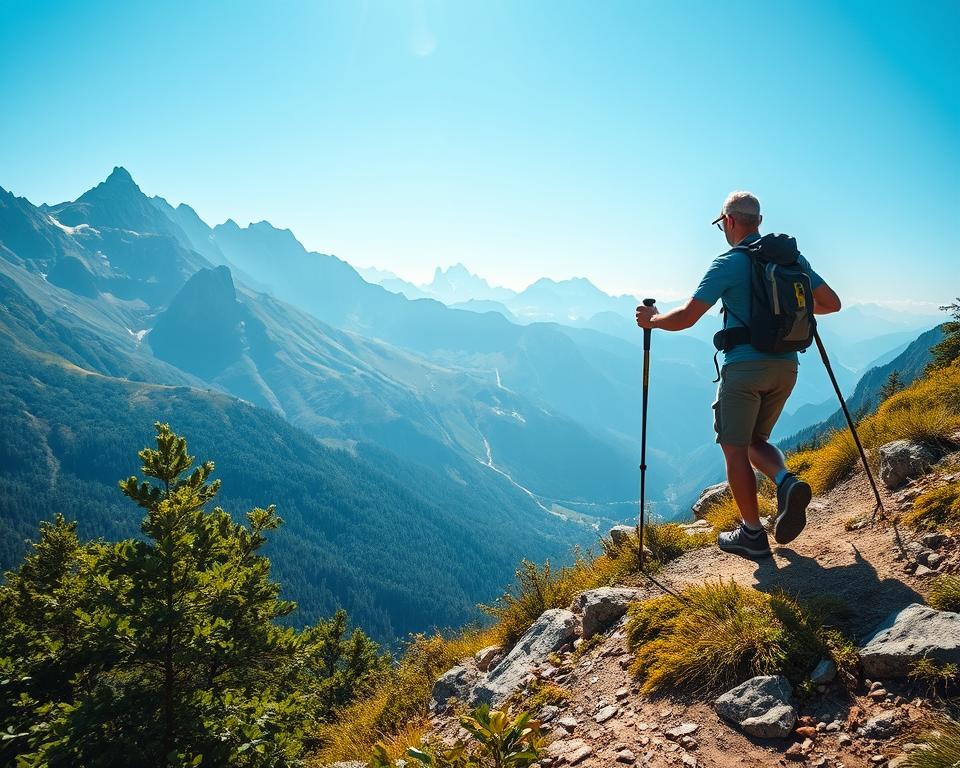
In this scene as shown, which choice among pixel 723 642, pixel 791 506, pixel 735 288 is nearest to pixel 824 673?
pixel 723 642

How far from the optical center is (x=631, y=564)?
23.8ft

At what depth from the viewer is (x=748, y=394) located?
19.0 ft

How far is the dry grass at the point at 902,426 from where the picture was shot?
7.33 meters

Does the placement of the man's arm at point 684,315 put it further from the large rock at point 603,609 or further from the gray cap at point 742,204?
the large rock at point 603,609

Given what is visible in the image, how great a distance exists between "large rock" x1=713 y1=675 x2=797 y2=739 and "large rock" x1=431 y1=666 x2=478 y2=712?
370 cm

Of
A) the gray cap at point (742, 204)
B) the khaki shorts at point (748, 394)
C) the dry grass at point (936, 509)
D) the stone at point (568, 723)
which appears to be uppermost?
the gray cap at point (742, 204)

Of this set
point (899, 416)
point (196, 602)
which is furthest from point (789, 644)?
point (196, 602)

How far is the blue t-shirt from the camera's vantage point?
5516 mm

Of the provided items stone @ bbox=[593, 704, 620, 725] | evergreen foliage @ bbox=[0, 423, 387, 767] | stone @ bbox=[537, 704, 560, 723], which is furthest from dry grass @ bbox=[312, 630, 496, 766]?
stone @ bbox=[593, 704, 620, 725]

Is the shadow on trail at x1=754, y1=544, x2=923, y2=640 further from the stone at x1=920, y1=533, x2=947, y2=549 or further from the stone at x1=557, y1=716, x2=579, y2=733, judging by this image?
the stone at x1=557, y1=716, x2=579, y2=733

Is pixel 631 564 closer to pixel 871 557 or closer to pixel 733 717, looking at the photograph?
pixel 871 557

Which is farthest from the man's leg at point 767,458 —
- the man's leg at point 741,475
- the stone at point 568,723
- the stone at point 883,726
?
the stone at point 568,723

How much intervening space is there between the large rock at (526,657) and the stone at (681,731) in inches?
81.2

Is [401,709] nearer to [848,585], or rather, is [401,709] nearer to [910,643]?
[848,585]
